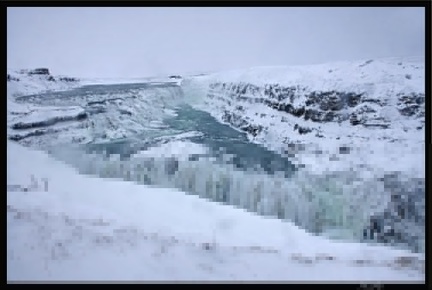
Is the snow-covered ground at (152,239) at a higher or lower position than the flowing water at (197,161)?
lower

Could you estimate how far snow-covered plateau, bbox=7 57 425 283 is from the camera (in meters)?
2.46

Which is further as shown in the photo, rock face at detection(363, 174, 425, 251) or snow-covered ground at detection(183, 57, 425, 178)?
snow-covered ground at detection(183, 57, 425, 178)

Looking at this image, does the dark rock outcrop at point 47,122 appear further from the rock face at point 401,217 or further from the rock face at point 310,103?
the rock face at point 401,217

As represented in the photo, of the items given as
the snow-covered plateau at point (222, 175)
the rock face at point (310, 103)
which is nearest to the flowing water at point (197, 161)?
the snow-covered plateau at point (222, 175)

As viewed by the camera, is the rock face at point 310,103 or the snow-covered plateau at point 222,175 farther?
the rock face at point 310,103

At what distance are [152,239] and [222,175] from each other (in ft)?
1.89

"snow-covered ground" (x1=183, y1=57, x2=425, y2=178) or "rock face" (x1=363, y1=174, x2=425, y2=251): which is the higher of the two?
"snow-covered ground" (x1=183, y1=57, x2=425, y2=178)

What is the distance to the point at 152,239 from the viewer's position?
2471 millimetres

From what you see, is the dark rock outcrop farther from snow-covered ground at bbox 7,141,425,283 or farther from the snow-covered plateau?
snow-covered ground at bbox 7,141,425,283

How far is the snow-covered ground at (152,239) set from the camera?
243 cm

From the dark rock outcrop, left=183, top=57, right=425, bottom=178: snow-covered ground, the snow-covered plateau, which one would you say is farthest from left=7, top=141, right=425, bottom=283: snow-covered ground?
left=183, top=57, right=425, bottom=178: snow-covered ground

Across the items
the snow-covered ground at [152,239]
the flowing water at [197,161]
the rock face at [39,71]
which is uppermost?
the rock face at [39,71]
